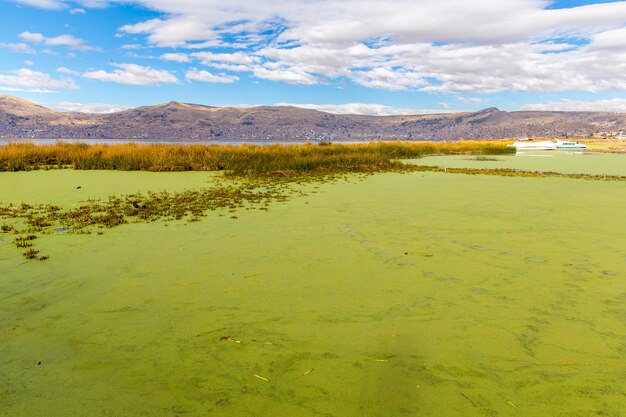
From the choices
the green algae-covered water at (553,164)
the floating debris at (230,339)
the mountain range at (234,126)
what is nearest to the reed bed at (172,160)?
the green algae-covered water at (553,164)

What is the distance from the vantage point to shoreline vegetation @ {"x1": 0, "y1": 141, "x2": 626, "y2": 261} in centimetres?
713

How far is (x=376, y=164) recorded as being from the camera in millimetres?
19703

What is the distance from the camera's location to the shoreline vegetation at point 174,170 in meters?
7.13

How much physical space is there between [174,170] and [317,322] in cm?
1493

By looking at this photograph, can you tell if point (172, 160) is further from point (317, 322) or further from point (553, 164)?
point (553, 164)

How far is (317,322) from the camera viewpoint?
3.43 meters

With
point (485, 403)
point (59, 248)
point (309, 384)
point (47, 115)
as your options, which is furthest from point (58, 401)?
point (47, 115)

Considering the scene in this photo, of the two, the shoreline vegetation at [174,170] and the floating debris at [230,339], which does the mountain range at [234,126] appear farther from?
the floating debris at [230,339]

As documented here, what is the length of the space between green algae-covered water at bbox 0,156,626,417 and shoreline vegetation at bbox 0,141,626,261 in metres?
0.82

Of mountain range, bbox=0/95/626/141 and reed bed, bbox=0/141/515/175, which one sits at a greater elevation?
mountain range, bbox=0/95/626/141

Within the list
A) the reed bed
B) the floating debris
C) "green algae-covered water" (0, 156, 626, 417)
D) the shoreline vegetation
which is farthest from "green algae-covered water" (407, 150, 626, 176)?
the floating debris

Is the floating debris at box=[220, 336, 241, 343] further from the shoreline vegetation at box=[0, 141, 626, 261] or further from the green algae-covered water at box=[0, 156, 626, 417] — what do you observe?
the shoreline vegetation at box=[0, 141, 626, 261]

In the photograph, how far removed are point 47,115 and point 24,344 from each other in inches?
8216

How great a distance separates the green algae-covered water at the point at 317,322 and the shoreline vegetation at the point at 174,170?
824 millimetres
